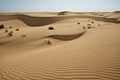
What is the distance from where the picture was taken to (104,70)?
4.38 meters

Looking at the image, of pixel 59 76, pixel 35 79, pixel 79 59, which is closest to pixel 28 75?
pixel 35 79

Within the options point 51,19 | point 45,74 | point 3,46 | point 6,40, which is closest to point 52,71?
point 45,74

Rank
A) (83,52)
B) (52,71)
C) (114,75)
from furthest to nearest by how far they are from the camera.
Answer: (83,52), (52,71), (114,75)

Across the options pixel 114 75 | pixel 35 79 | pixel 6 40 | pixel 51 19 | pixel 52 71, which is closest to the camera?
pixel 114 75

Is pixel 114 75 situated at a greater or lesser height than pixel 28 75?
greater

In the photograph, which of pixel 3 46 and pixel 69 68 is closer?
pixel 69 68

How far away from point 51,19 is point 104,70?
3175 centimetres

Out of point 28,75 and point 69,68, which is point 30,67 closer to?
point 28,75

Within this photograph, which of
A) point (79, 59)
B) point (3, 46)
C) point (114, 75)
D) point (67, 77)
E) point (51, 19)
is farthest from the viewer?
point (51, 19)

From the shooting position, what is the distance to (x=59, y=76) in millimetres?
4512

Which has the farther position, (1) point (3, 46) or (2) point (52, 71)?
(1) point (3, 46)

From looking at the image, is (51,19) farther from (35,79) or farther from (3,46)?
(35,79)

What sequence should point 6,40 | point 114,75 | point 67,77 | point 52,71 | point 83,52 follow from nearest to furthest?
point 114,75 → point 67,77 → point 52,71 → point 83,52 → point 6,40

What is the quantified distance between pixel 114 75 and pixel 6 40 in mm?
10630
